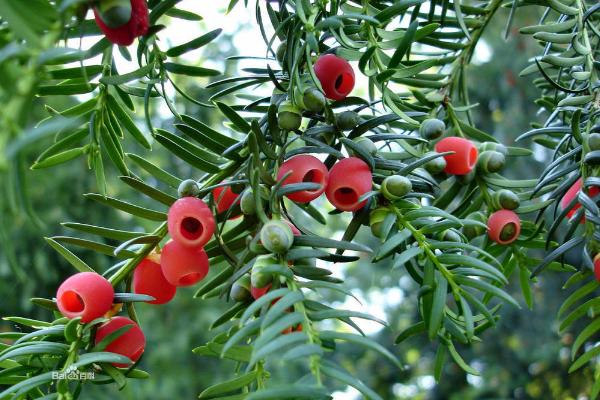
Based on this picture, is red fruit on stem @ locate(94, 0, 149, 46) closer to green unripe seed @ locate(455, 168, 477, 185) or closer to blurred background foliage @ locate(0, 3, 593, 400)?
green unripe seed @ locate(455, 168, 477, 185)

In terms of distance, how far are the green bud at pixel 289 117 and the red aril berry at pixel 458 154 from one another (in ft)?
0.52

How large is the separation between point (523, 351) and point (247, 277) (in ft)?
9.14

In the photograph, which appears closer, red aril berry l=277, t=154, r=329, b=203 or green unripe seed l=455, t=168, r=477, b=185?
red aril berry l=277, t=154, r=329, b=203

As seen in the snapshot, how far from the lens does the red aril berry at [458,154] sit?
1.86ft

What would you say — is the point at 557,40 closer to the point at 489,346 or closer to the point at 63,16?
the point at 63,16

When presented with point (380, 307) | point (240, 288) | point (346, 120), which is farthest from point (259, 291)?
point (380, 307)

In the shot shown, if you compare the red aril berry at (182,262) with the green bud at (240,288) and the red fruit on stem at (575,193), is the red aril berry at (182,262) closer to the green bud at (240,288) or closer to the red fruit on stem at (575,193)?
the green bud at (240,288)

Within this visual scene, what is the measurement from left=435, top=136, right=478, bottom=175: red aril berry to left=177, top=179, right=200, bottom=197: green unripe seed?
21 centimetres

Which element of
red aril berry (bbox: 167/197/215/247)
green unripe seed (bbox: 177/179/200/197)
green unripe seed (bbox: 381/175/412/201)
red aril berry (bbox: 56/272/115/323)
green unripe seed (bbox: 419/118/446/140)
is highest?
green unripe seed (bbox: 419/118/446/140)

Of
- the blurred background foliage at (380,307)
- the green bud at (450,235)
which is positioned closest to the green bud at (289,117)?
the green bud at (450,235)

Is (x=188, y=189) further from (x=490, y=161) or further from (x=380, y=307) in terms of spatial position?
(x=380, y=307)

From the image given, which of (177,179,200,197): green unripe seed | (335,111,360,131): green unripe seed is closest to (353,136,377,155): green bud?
(335,111,360,131): green unripe seed

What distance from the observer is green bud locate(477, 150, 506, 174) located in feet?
1.95

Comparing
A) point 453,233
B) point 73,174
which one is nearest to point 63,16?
point 453,233
